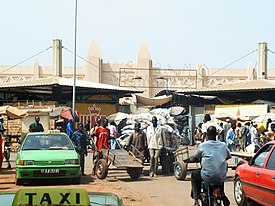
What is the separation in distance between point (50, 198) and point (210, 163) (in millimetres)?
Result: 5393

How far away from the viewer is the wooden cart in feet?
50.3

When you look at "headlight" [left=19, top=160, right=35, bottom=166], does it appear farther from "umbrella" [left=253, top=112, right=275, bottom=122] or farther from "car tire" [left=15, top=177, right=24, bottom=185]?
"umbrella" [left=253, top=112, right=275, bottom=122]

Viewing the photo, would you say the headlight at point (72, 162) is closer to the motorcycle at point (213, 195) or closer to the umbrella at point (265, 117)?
the motorcycle at point (213, 195)

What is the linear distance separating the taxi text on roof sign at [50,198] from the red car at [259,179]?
569 cm

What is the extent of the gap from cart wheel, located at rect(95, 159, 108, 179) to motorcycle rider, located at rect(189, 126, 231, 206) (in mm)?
6625

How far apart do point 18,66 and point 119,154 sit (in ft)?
99.0

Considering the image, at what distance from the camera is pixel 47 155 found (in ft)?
47.0

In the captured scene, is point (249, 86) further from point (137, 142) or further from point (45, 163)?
point (45, 163)

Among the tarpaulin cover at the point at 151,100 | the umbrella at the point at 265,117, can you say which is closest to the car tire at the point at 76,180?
the umbrella at the point at 265,117

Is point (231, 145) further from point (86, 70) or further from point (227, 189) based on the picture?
point (86, 70)

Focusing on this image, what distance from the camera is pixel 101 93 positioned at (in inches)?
1543

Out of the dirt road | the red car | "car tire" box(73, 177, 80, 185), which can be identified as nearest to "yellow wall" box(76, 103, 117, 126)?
the dirt road

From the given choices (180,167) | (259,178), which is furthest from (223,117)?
(259,178)

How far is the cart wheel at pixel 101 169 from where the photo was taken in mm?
15464
